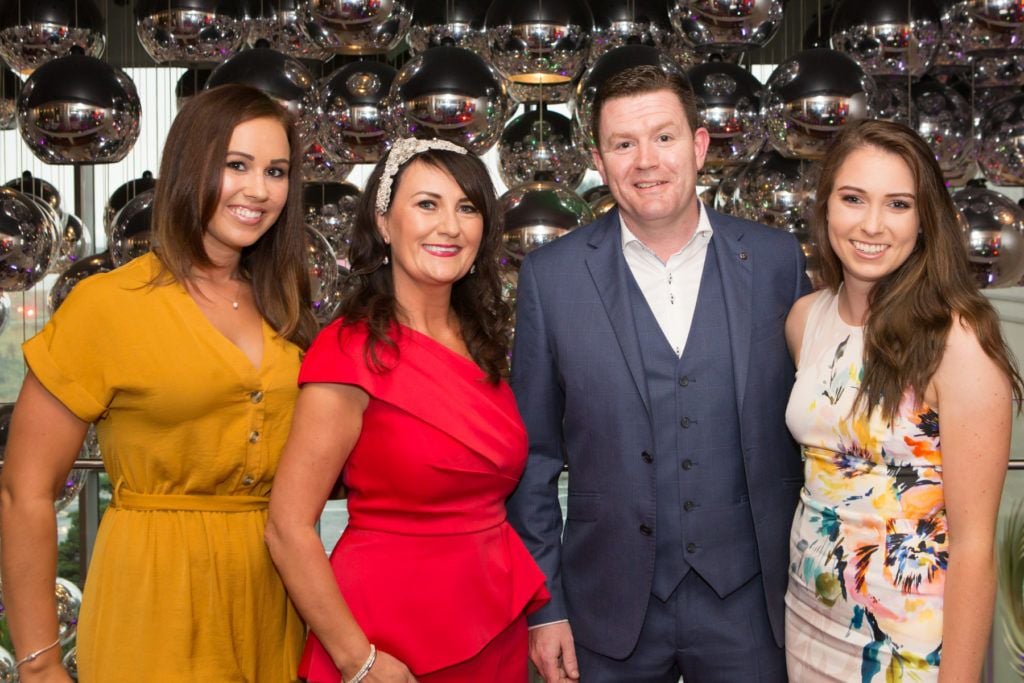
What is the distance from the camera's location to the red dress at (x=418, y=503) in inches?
88.0

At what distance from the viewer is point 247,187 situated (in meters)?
2.27

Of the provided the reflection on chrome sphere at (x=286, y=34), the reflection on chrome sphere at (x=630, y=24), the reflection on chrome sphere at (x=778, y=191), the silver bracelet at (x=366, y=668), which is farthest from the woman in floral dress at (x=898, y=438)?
the reflection on chrome sphere at (x=286, y=34)

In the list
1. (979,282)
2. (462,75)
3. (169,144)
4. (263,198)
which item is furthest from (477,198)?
(979,282)

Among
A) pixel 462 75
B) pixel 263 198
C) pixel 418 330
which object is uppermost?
pixel 462 75

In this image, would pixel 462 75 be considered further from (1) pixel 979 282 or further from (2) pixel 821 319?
(1) pixel 979 282

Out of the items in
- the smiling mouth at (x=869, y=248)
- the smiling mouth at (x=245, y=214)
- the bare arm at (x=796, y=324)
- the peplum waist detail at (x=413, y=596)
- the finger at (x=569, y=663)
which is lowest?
the finger at (x=569, y=663)

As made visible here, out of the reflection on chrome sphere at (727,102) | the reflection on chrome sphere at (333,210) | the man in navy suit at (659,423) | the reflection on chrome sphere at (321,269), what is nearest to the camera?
the man in navy suit at (659,423)

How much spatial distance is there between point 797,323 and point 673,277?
266mm

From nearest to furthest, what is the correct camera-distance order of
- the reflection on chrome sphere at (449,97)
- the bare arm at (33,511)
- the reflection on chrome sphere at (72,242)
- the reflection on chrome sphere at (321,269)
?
the bare arm at (33,511) < the reflection on chrome sphere at (449,97) < the reflection on chrome sphere at (321,269) < the reflection on chrome sphere at (72,242)

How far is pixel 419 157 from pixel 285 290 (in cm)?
36

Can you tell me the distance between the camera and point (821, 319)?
2449 mm

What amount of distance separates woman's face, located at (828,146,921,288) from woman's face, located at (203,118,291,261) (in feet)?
3.41

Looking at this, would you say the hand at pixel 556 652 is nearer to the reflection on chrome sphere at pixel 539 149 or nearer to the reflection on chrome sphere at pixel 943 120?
the reflection on chrome sphere at pixel 539 149

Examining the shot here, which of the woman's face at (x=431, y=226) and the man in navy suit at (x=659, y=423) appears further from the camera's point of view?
the man in navy suit at (x=659, y=423)
